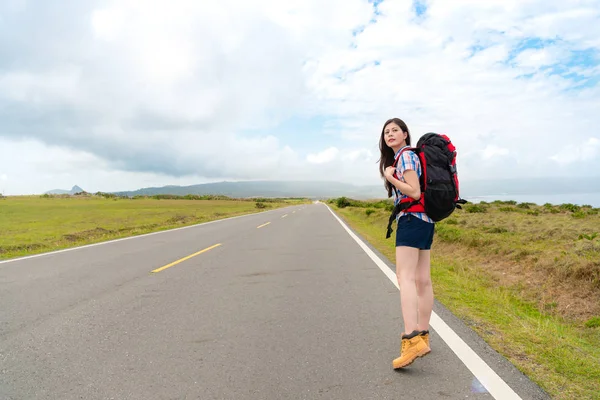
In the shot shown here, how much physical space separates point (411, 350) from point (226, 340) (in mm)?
→ 1804

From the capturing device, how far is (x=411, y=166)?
118 inches

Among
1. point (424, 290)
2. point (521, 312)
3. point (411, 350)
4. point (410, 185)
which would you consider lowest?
point (521, 312)

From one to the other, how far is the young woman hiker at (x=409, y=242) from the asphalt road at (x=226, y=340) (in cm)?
25

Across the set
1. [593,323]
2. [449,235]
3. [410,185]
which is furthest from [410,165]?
[449,235]

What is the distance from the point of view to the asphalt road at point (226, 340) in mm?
2801

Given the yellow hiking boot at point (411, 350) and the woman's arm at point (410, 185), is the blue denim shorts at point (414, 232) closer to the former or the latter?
the woman's arm at point (410, 185)

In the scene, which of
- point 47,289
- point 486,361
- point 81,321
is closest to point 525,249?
point 486,361

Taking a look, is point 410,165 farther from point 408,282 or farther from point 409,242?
point 408,282

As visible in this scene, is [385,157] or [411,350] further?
[385,157]

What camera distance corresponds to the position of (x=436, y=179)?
9.87 feet

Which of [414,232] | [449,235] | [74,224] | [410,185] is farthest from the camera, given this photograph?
[74,224]

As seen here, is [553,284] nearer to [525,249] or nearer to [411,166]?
[525,249]

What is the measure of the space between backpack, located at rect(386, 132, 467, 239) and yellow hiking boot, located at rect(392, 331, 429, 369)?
3.29 ft

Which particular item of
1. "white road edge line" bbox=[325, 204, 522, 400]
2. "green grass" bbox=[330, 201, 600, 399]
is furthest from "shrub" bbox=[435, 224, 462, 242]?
"white road edge line" bbox=[325, 204, 522, 400]
